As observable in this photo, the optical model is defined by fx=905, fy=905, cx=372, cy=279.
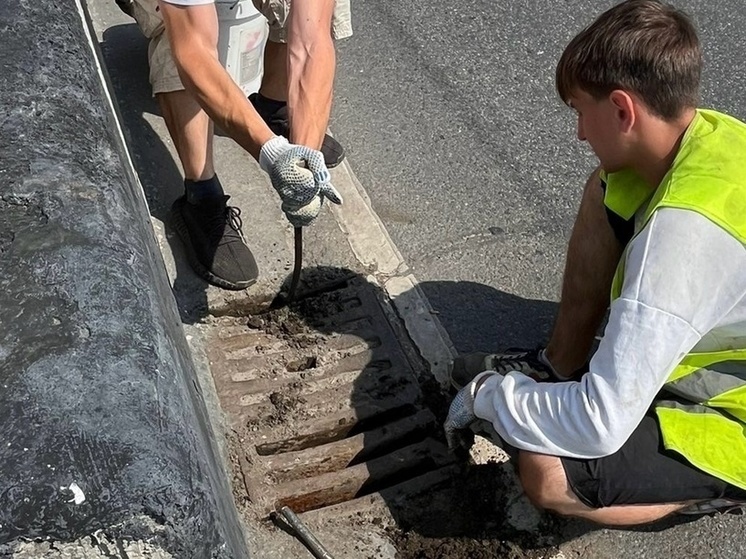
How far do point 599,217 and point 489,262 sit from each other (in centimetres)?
83

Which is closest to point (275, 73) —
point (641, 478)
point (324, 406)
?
point (324, 406)

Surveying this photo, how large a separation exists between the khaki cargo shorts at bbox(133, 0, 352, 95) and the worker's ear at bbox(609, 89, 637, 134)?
162 centimetres

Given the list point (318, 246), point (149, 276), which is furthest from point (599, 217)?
point (149, 276)

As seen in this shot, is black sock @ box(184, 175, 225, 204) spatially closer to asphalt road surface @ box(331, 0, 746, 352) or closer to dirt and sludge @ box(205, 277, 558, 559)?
→ dirt and sludge @ box(205, 277, 558, 559)

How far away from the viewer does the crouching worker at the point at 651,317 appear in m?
1.88

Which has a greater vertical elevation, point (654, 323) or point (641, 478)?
point (654, 323)

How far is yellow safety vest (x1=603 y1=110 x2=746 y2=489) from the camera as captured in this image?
6.20 ft

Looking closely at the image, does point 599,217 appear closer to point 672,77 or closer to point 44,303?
point 672,77

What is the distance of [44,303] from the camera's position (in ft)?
3.24

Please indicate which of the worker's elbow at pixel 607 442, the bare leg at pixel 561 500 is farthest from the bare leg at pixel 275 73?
the worker's elbow at pixel 607 442

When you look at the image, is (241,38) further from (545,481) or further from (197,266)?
(545,481)

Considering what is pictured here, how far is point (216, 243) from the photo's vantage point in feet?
9.96

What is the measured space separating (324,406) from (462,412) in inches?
19.1

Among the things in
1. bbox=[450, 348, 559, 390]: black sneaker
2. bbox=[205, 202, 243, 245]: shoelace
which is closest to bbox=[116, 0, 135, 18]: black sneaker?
bbox=[205, 202, 243, 245]: shoelace
